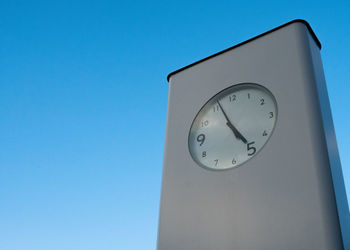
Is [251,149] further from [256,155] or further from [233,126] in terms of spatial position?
[233,126]

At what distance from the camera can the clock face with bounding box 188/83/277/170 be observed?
1940mm

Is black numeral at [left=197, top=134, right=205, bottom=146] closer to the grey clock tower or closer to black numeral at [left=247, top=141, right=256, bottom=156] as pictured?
the grey clock tower

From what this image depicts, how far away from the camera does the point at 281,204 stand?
1.66 m

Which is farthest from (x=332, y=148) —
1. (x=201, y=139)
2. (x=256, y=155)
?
(x=201, y=139)

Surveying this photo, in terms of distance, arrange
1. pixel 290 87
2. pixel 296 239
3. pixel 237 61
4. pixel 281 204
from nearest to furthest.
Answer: pixel 296 239
pixel 281 204
pixel 290 87
pixel 237 61

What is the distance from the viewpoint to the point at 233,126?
208cm

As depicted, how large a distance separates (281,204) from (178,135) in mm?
858

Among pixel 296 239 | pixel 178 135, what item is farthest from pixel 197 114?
pixel 296 239

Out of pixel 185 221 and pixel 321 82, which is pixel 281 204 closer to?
pixel 185 221

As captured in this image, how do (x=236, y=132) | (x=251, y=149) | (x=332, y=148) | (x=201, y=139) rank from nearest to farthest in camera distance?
(x=332, y=148)
(x=251, y=149)
(x=236, y=132)
(x=201, y=139)

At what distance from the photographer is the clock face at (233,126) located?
1.94m

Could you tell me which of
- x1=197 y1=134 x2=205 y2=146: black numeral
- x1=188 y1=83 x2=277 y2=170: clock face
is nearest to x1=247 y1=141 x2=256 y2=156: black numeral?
x1=188 y1=83 x2=277 y2=170: clock face

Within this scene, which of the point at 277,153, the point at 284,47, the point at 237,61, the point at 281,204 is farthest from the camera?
the point at 237,61

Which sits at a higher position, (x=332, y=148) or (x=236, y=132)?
(x=236, y=132)
